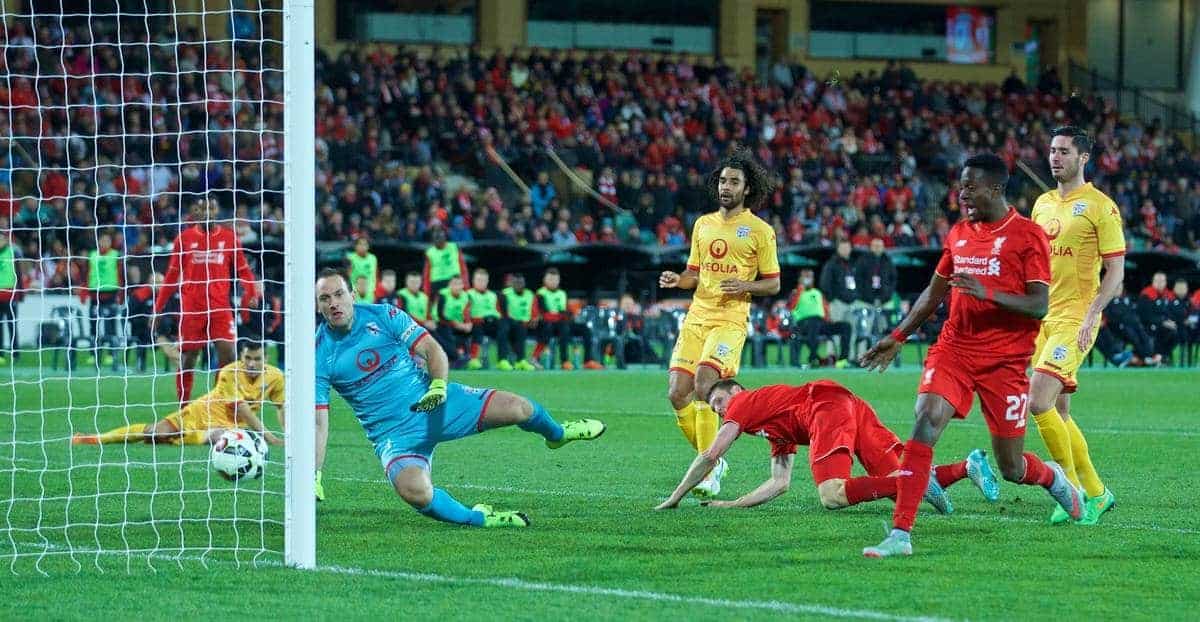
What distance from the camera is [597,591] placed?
6.63m

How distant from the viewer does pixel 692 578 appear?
6.98 m

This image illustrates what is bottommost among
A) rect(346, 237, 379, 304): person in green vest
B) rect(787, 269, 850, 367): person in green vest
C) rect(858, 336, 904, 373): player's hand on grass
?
rect(787, 269, 850, 367): person in green vest

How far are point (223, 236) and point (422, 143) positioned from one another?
1785 centimetres

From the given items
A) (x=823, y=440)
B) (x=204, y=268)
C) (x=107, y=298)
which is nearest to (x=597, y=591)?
(x=823, y=440)

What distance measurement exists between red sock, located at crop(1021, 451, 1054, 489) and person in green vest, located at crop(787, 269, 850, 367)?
1719 centimetres

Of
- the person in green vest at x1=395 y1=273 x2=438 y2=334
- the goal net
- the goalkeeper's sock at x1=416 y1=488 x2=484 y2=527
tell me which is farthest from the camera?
the person in green vest at x1=395 y1=273 x2=438 y2=334

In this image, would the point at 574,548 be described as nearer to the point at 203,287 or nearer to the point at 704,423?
the point at 704,423

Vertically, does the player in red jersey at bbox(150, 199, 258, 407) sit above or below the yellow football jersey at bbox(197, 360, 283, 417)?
above

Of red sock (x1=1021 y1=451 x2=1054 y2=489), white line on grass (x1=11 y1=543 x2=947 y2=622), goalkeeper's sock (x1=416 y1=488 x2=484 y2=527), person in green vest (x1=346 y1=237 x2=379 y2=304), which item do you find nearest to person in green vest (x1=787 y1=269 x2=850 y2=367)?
person in green vest (x1=346 y1=237 x2=379 y2=304)

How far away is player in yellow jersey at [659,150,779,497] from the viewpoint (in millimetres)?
10562

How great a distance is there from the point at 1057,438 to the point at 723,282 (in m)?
2.35

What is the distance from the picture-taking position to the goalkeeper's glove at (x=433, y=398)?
807 cm

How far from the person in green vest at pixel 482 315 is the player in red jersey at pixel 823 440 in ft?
51.4

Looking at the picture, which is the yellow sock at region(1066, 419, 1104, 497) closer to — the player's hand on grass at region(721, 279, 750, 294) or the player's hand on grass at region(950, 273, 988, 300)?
the player's hand on grass at region(950, 273, 988, 300)
